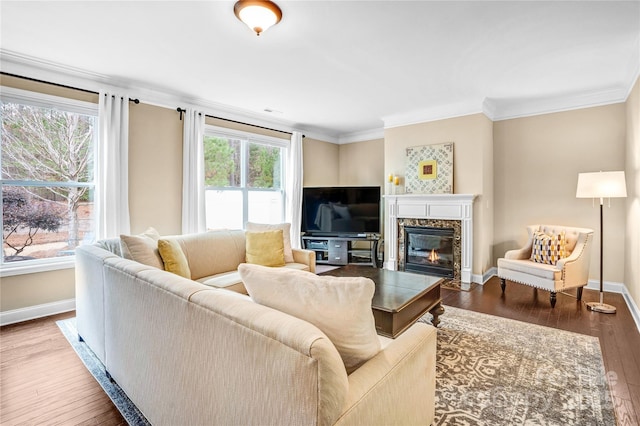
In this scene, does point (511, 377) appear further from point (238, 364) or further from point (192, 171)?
point (192, 171)

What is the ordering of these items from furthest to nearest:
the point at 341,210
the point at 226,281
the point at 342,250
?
the point at 341,210 → the point at 342,250 → the point at 226,281

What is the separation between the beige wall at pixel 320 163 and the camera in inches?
250

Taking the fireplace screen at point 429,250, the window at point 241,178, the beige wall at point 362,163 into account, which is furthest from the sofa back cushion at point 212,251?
the beige wall at point 362,163

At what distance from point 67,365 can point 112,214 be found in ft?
5.70

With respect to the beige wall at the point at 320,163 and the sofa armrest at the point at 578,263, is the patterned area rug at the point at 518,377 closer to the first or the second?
the sofa armrest at the point at 578,263

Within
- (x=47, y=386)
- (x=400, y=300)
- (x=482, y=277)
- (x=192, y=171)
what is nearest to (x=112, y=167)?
(x=192, y=171)

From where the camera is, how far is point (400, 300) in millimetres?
2465

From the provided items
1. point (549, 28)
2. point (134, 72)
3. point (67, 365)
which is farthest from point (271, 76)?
point (67, 365)

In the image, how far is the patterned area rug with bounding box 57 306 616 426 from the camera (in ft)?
6.00

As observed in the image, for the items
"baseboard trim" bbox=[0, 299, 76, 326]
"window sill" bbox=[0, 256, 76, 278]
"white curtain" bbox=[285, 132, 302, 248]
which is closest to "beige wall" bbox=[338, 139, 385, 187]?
"white curtain" bbox=[285, 132, 302, 248]

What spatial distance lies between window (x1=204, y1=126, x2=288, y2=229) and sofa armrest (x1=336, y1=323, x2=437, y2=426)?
409cm

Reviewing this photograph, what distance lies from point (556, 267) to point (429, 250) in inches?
68.5

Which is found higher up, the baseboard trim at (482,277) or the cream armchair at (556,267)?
the cream armchair at (556,267)

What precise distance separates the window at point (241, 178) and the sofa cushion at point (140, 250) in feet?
6.92
